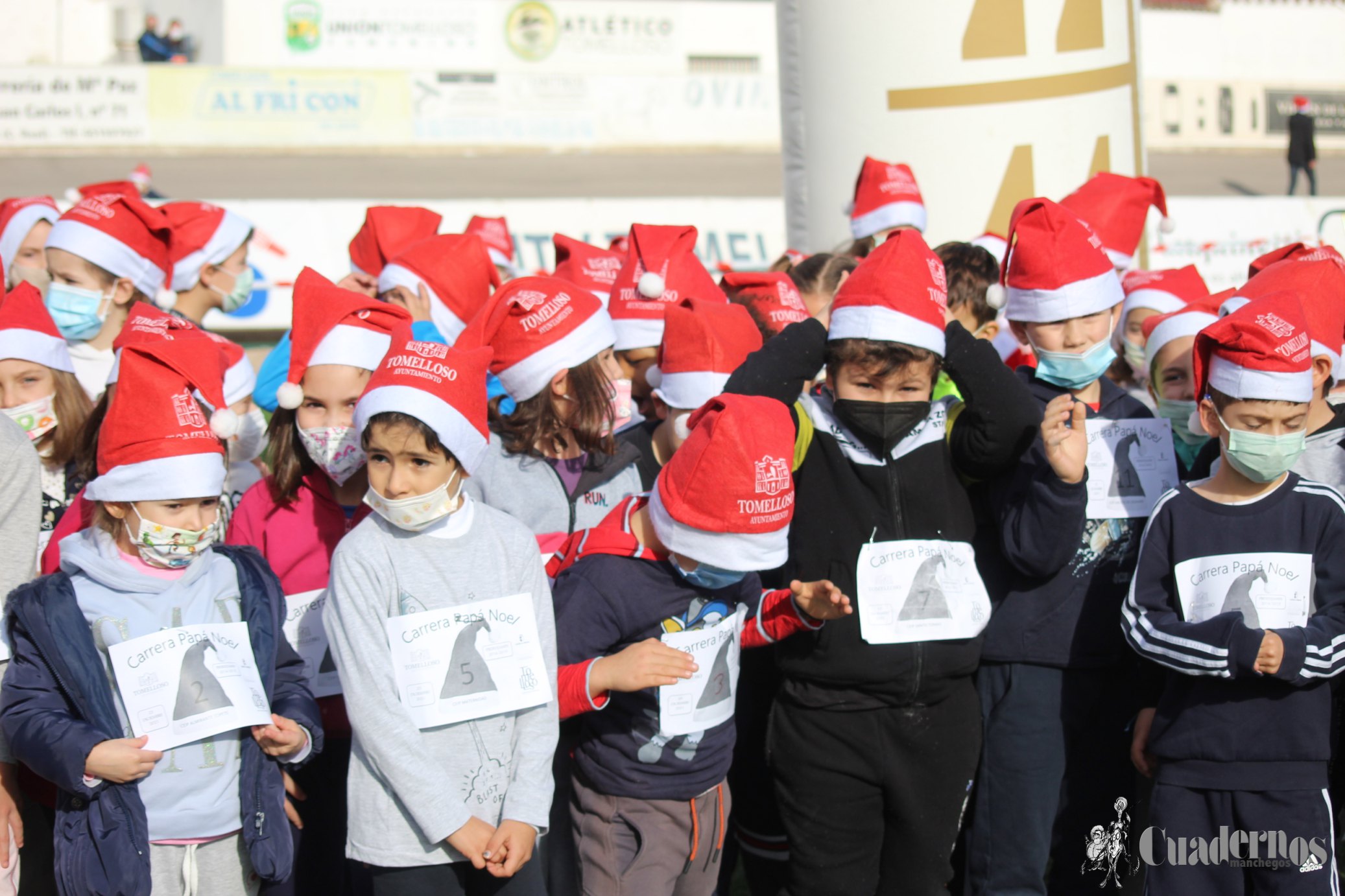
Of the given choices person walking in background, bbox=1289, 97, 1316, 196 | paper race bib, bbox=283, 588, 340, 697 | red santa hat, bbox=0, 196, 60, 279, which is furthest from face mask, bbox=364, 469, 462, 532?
person walking in background, bbox=1289, 97, 1316, 196

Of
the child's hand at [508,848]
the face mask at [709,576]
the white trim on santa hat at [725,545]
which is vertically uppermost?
the white trim on santa hat at [725,545]

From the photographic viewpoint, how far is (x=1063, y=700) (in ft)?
11.0

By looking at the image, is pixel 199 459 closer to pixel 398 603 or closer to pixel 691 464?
pixel 398 603

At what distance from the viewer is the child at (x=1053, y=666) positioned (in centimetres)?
331

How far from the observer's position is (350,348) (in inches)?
134

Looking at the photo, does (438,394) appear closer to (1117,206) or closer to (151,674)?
(151,674)

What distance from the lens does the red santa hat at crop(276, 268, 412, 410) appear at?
134 inches

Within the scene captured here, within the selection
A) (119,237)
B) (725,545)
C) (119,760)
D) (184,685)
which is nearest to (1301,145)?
(119,237)

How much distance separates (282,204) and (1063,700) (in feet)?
36.8

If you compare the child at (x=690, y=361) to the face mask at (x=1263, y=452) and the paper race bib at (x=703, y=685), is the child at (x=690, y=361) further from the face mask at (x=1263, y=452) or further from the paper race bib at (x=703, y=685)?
the face mask at (x=1263, y=452)

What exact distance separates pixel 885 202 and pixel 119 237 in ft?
10.8

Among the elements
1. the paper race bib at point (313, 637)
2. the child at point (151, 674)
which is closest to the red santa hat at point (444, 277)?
the paper race bib at point (313, 637)

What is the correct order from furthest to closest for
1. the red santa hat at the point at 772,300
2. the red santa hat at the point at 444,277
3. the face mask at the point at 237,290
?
1. the face mask at the point at 237,290
2. the red santa hat at the point at 444,277
3. the red santa hat at the point at 772,300

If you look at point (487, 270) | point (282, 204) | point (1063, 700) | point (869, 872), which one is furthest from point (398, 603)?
point (282, 204)
